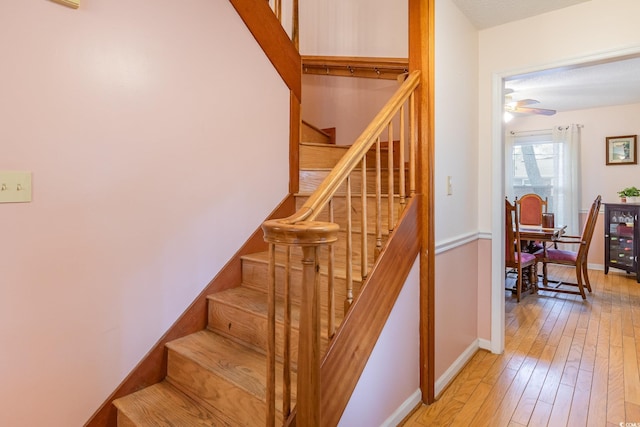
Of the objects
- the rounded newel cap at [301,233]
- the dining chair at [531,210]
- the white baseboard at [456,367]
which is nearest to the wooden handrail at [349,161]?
the rounded newel cap at [301,233]

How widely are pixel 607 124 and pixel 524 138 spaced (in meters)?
1.06

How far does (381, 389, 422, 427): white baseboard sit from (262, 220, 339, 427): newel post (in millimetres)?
841

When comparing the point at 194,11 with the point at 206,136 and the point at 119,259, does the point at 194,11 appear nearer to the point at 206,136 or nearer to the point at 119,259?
the point at 206,136

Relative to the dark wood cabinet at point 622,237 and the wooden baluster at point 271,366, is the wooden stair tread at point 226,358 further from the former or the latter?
the dark wood cabinet at point 622,237

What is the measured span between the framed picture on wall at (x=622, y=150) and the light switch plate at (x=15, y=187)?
648 cm

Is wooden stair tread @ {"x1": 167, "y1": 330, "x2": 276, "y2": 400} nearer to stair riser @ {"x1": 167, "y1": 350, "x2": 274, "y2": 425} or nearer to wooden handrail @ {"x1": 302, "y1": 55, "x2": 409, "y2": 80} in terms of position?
stair riser @ {"x1": 167, "y1": 350, "x2": 274, "y2": 425}

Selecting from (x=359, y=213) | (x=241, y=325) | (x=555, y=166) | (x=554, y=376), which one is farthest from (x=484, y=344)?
(x=555, y=166)

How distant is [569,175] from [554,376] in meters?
4.11

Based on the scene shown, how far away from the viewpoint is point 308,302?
93 cm

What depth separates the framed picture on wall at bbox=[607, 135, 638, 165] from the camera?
15.4ft

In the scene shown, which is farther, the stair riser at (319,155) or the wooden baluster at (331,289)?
the stair riser at (319,155)

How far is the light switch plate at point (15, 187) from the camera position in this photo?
1.24 m

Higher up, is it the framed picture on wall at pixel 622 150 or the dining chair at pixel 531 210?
the framed picture on wall at pixel 622 150

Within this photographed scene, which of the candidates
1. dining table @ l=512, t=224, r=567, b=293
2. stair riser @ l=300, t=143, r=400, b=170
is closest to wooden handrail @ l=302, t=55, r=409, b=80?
stair riser @ l=300, t=143, r=400, b=170
